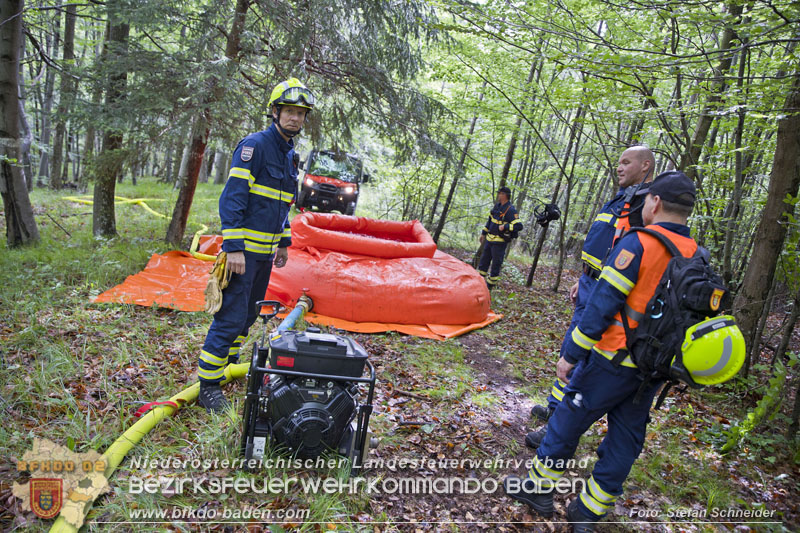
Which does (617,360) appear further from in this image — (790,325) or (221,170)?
(221,170)

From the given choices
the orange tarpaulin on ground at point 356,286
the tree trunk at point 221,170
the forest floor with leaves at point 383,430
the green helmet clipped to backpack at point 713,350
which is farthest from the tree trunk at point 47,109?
the green helmet clipped to backpack at point 713,350

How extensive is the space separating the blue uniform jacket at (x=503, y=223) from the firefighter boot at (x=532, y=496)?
18.5ft

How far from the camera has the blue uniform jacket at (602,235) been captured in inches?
121

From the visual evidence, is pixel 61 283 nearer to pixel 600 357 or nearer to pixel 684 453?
pixel 600 357

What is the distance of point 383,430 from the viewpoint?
2984mm

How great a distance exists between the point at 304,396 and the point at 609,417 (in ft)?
5.89

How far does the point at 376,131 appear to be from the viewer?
248 inches

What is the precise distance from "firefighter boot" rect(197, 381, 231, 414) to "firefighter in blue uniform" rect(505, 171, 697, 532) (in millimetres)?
2183

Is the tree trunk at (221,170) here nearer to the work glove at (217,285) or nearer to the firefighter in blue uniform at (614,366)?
the work glove at (217,285)

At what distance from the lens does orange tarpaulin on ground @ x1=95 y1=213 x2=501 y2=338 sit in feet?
16.6

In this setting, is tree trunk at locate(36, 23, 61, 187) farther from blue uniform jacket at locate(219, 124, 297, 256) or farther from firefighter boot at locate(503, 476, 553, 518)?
firefighter boot at locate(503, 476, 553, 518)

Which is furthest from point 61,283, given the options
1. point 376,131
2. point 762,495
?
point 762,495

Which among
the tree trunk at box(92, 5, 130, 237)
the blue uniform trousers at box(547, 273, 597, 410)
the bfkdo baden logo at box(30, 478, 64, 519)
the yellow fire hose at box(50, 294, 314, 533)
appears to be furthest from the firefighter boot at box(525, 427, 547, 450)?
the tree trunk at box(92, 5, 130, 237)

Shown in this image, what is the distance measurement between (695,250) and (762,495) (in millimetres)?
2257
